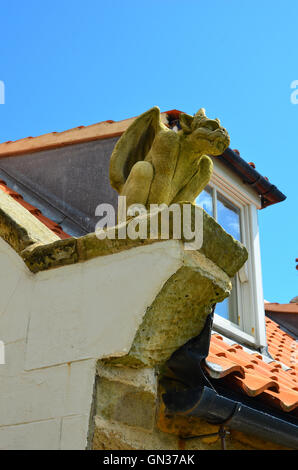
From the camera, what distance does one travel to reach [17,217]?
421cm

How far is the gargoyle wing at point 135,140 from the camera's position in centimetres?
Result: 459

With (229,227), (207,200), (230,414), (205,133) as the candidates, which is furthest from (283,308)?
(230,414)

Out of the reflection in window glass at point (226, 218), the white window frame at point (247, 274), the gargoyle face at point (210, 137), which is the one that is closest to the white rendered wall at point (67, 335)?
the gargoyle face at point (210, 137)

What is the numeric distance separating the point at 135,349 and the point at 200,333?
449 mm

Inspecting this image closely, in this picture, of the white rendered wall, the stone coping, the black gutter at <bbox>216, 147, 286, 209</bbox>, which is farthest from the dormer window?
the white rendered wall

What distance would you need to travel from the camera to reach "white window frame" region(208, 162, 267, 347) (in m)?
6.99

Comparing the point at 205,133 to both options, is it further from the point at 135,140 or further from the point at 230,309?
the point at 230,309

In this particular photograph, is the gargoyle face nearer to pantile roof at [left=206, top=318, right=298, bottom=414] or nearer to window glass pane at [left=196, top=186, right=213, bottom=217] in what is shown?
pantile roof at [left=206, top=318, right=298, bottom=414]

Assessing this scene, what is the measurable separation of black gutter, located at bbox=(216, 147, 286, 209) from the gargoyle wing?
8.48 feet

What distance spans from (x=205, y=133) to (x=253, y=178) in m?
3.37

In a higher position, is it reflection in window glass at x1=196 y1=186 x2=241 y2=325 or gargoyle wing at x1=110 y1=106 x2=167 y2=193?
reflection in window glass at x1=196 y1=186 x2=241 y2=325
